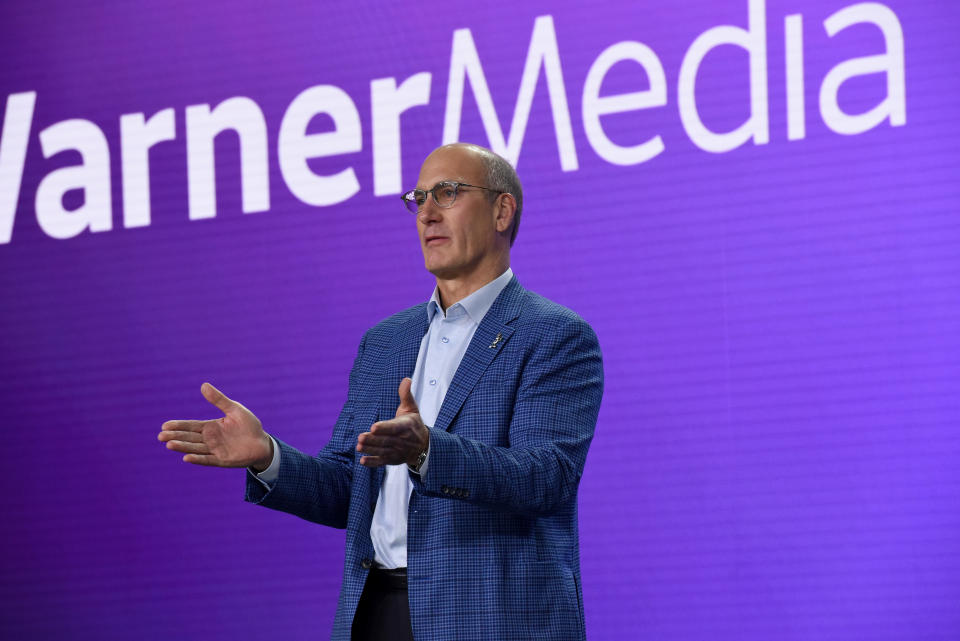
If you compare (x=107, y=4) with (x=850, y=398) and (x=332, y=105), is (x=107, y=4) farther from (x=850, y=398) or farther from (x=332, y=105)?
(x=850, y=398)

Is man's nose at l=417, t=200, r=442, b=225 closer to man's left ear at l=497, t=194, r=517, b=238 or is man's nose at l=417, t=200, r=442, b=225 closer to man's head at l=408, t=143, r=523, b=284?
man's head at l=408, t=143, r=523, b=284

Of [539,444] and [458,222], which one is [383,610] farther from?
[458,222]

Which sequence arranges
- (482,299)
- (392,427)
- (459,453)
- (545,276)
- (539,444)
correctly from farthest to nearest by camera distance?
(545,276), (482,299), (539,444), (459,453), (392,427)

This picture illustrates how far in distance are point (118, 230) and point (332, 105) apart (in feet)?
2.92

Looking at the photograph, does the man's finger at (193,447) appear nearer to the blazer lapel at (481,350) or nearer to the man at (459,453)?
the man at (459,453)

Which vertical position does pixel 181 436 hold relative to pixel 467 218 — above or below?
below

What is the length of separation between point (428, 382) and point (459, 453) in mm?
338

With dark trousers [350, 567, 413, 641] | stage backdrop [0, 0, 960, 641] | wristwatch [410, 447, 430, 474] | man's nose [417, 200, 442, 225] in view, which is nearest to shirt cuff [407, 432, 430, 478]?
wristwatch [410, 447, 430, 474]

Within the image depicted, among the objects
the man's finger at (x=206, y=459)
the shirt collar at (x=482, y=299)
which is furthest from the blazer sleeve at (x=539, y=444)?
the man's finger at (x=206, y=459)

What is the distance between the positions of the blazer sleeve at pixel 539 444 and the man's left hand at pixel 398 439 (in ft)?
0.11

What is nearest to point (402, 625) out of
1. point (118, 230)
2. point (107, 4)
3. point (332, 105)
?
point (332, 105)

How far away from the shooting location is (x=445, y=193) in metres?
2.01

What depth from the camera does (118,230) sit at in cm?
376

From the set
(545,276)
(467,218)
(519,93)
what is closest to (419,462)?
(467,218)
